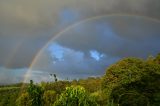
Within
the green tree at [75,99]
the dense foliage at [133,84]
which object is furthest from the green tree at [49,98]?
the green tree at [75,99]

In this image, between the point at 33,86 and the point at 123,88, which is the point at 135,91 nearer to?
the point at 123,88

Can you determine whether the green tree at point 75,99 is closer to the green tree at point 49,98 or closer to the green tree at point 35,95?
the green tree at point 35,95

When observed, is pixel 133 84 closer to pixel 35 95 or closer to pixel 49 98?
pixel 35 95

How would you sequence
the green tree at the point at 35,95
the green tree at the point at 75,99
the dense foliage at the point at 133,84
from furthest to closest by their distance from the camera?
the green tree at the point at 35,95 < the dense foliage at the point at 133,84 < the green tree at the point at 75,99

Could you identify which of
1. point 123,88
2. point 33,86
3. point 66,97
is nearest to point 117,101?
point 123,88

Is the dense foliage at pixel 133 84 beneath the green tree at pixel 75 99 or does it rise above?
above

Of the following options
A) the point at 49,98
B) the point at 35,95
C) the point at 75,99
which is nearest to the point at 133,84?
the point at 75,99

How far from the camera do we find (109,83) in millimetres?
112562

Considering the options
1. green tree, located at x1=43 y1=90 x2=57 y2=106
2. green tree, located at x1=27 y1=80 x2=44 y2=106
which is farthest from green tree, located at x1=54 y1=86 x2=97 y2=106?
green tree, located at x1=43 y1=90 x2=57 y2=106

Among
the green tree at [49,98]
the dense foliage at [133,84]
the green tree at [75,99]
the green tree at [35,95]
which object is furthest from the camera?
the green tree at [49,98]

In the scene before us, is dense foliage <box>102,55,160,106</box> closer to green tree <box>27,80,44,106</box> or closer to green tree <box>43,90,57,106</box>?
green tree <box>27,80,44,106</box>

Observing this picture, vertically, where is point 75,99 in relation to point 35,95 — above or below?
below

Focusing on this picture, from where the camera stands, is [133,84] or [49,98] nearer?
[133,84]

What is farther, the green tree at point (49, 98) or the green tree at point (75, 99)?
the green tree at point (49, 98)
